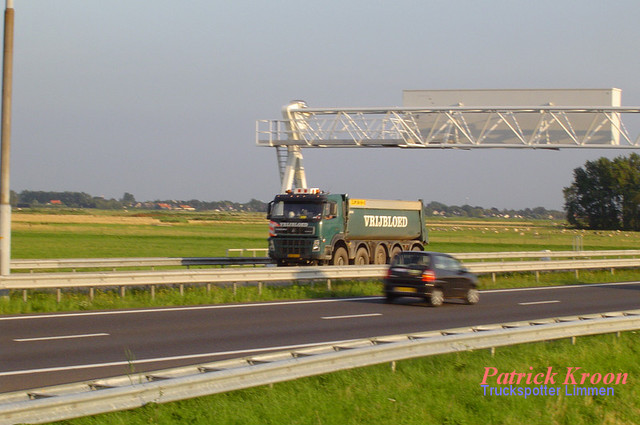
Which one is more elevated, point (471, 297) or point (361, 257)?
point (361, 257)

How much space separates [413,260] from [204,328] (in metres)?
7.96

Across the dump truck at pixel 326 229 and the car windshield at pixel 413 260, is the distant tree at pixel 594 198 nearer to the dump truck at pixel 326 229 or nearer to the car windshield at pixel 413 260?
the dump truck at pixel 326 229

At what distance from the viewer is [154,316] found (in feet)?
57.7

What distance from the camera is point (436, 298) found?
2169cm

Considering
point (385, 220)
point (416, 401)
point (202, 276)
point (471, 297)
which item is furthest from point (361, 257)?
point (416, 401)

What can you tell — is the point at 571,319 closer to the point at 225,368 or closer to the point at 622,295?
the point at 225,368

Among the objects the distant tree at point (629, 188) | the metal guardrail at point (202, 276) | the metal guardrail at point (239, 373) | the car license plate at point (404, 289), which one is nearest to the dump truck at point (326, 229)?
the metal guardrail at point (202, 276)

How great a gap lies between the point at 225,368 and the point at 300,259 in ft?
70.7

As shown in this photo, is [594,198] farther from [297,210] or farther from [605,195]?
[297,210]

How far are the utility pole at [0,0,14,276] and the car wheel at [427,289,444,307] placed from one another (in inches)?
414

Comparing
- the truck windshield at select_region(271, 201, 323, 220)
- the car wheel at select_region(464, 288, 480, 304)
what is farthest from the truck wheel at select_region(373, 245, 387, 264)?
the car wheel at select_region(464, 288, 480, 304)

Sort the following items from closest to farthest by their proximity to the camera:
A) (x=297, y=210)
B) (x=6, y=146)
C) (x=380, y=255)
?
(x=6, y=146) < (x=297, y=210) < (x=380, y=255)

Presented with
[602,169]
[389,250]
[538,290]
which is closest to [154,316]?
[538,290]

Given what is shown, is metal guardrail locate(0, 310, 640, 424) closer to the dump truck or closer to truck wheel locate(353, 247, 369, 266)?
the dump truck
